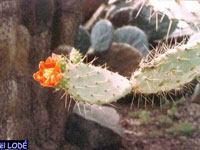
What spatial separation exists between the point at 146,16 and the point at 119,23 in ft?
1.97

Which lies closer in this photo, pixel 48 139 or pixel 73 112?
pixel 48 139

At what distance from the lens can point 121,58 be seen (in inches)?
209

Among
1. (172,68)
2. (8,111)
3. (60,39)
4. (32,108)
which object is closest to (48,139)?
(32,108)

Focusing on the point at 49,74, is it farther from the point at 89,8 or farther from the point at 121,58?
the point at 89,8

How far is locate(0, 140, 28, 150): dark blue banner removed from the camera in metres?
2.61

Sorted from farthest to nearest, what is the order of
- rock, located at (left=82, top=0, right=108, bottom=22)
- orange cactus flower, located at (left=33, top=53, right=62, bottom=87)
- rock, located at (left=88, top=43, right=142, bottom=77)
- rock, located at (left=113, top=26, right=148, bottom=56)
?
1. rock, located at (left=82, top=0, right=108, bottom=22)
2. rock, located at (left=113, top=26, right=148, bottom=56)
3. rock, located at (left=88, top=43, right=142, bottom=77)
4. orange cactus flower, located at (left=33, top=53, right=62, bottom=87)

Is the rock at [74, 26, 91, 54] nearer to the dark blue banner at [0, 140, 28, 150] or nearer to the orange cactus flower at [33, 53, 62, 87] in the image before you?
the dark blue banner at [0, 140, 28, 150]

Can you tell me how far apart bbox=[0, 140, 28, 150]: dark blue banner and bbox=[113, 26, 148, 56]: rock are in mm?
3415

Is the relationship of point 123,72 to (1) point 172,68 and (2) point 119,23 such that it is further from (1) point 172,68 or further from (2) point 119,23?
(1) point 172,68

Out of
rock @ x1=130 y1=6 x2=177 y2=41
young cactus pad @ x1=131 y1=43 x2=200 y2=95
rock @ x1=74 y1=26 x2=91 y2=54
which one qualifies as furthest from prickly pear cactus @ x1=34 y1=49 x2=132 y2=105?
rock @ x1=130 y1=6 x2=177 y2=41

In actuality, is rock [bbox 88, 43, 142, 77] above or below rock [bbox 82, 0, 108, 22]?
below

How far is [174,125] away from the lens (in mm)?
4492

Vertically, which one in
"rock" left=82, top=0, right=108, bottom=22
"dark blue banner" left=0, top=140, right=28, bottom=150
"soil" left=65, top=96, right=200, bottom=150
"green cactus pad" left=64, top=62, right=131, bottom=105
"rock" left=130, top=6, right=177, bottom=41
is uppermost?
"rock" left=82, top=0, right=108, bottom=22

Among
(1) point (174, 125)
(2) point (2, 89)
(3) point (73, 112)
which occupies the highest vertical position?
(2) point (2, 89)
